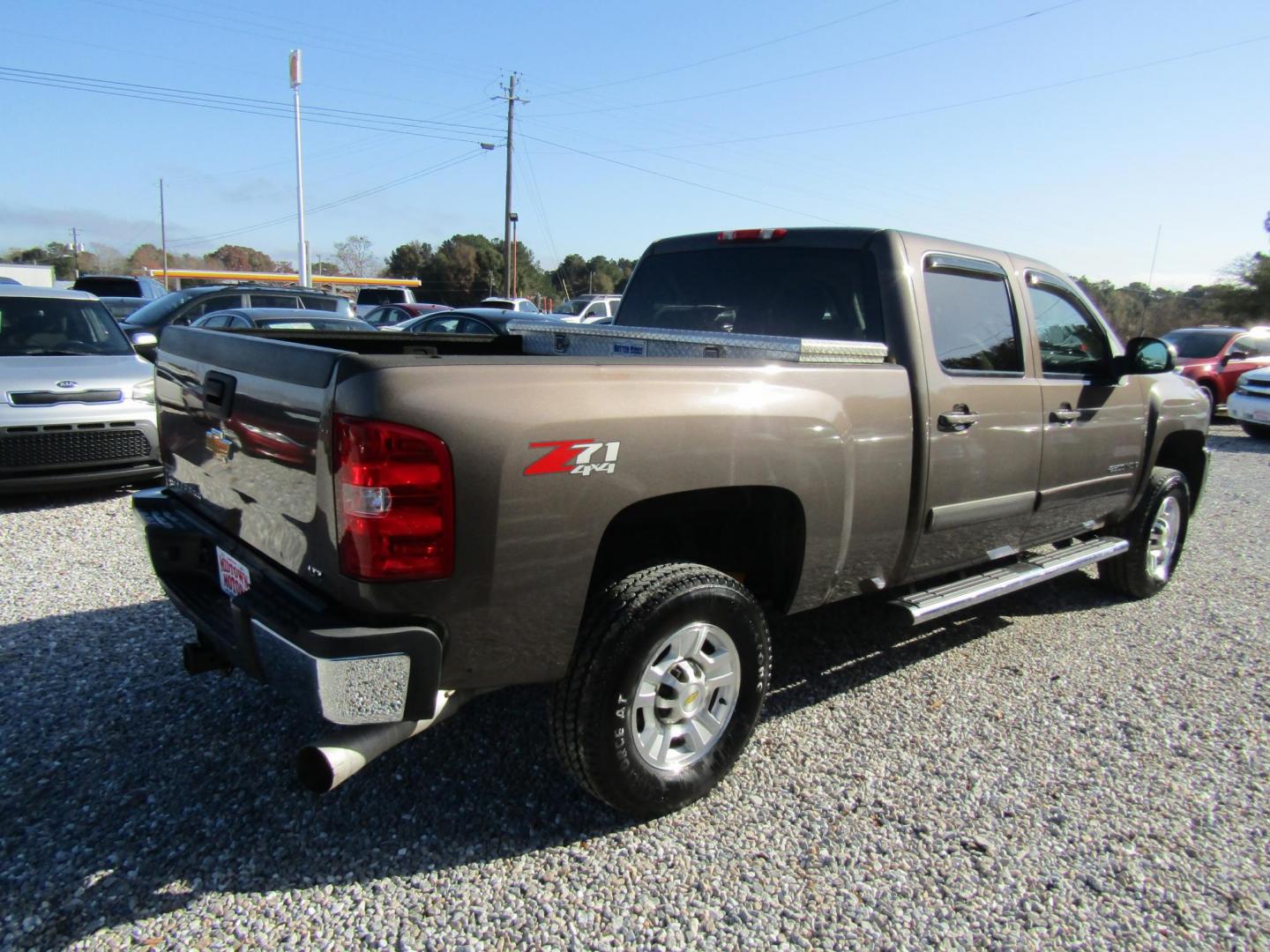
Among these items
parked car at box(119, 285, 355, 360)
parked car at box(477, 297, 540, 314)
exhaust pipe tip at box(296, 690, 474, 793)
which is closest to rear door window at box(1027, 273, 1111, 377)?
exhaust pipe tip at box(296, 690, 474, 793)

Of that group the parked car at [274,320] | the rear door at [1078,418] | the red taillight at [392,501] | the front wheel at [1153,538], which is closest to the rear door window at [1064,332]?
the rear door at [1078,418]

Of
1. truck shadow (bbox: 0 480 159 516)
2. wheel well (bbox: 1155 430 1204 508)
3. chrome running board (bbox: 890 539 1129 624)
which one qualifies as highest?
wheel well (bbox: 1155 430 1204 508)

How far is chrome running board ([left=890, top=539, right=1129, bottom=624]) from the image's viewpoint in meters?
3.55

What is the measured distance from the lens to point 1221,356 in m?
15.2

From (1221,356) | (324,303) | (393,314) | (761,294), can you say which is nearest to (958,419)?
(761,294)

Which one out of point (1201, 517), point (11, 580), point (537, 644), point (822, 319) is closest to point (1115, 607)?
point (822, 319)

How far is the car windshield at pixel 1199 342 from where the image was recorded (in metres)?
15.4

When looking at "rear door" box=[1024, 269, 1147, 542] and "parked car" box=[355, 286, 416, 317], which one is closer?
"rear door" box=[1024, 269, 1147, 542]

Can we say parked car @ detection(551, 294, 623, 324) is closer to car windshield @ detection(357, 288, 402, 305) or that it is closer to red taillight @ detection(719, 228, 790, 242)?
car windshield @ detection(357, 288, 402, 305)

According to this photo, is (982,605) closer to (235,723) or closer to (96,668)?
(235,723)

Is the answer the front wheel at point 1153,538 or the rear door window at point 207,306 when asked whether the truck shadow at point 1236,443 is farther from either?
the rear door window at point 207,306

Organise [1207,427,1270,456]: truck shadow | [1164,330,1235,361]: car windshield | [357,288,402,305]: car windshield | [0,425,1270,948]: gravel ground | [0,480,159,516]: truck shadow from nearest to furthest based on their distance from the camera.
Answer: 1. [0,425,1270,948]: gravel ground
2. [0,480,159,516]: truck shadow
3. [1207,427,1270,456]: truck shadow
4. [1164,330,1235,361]: car windshield
5. [357,288,402,305]: car windshield

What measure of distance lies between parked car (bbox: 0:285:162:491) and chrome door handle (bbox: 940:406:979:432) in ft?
19.2

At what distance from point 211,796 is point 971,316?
3595mm
